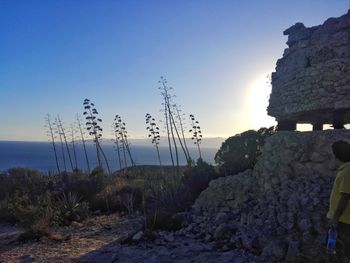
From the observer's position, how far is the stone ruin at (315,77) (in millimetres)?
8664

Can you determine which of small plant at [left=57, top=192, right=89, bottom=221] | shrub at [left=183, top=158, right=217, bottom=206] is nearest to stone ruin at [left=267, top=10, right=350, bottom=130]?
shrub at [left=183, top=158, right=217, bottom=206]

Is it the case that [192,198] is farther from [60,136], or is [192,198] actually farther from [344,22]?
[60,136]

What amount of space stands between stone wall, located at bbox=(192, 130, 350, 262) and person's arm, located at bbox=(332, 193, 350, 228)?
1.20 meters

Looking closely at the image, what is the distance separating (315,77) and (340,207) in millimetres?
4809

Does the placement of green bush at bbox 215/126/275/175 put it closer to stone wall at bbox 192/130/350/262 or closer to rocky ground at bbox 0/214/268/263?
stone wall at bbox 192/130/350/262

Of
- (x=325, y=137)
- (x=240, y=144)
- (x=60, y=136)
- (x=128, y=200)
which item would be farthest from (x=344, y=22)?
(x=60, y=136)

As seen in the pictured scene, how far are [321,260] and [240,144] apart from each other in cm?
696

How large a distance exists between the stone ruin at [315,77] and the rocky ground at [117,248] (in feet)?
12.5

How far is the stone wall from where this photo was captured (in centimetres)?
695

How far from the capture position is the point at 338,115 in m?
8.69

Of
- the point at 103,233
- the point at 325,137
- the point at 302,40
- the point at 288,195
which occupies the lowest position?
the point at 103,233

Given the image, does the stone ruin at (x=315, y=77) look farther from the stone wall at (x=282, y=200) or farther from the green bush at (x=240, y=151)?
the green bush at (x=240, y=151)

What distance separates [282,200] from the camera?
27.1 feet

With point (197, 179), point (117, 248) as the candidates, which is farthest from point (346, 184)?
point (197, 179)
